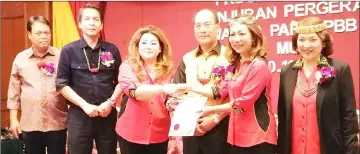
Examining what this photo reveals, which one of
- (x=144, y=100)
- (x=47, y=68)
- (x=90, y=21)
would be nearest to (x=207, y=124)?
(x=144, y=100)

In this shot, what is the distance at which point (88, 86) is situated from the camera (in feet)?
9.83

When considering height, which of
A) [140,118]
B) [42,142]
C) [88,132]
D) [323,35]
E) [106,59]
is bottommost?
[42,142]

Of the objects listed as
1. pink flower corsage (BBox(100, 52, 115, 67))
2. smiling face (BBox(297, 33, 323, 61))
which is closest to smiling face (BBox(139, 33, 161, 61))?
pink flower corsage (BBox(100, 52, 115, 67))

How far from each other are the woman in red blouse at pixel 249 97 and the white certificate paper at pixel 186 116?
69 mm

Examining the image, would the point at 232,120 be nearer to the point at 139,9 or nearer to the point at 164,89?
the point at 164,89

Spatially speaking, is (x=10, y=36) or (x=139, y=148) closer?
(x=139, y=148)

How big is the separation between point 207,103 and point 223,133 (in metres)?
0.20

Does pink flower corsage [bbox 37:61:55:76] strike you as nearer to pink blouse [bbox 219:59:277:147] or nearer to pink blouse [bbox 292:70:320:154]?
pink blouse [bbox 219:59:277:147]

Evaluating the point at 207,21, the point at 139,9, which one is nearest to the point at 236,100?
the point at 207,21

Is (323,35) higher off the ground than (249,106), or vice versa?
(323,35)

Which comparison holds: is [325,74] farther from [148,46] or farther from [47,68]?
[47,68]

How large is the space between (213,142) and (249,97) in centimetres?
40

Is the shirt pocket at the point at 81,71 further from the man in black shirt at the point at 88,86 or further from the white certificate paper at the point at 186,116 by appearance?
the white certificate paper at the point at 186,116

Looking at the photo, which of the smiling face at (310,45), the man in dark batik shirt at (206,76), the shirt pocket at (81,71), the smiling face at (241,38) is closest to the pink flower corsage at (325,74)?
the smiling face at (310,45)
